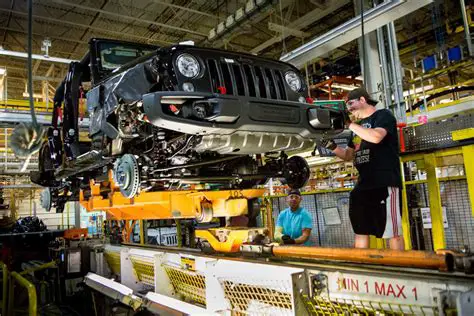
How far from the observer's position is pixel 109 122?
132 inches

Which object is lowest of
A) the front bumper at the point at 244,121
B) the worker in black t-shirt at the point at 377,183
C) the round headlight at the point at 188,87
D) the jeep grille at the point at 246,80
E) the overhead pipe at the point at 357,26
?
the worker in black t-shirt at the point at 377,183

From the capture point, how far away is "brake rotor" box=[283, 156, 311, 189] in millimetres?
4125

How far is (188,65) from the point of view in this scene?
2.89 meters

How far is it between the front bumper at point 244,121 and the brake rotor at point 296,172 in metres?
0.73

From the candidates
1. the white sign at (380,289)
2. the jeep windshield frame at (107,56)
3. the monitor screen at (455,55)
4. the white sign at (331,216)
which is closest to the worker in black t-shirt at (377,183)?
the white sign at (380,289)

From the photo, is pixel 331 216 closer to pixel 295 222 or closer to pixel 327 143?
pixel 295 222

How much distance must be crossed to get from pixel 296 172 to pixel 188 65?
1830 mm

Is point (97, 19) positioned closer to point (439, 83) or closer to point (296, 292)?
point (296, 292)

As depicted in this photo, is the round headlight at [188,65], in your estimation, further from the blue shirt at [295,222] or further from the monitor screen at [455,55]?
the monitor screen at [455,55]

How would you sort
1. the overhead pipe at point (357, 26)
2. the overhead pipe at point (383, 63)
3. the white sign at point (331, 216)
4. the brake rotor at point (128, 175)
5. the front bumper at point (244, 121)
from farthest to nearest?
the white sign at point (331, 216) → the overhead pipe at point (383, 63) → the overhead pipe at point (357, 26) → the brake rotor at point (128, 175) → the front bumper at point (244, 121)

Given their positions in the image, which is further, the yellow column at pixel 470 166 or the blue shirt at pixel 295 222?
the blue shirt at pixel 295 222

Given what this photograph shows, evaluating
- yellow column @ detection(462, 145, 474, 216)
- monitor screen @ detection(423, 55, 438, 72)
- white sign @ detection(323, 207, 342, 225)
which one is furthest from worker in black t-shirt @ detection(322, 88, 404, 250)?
monitor screen @ detection(423, 55, 438, 72)

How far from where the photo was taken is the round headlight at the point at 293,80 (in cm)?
342

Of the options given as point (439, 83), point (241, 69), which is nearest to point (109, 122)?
point (241, 69)
